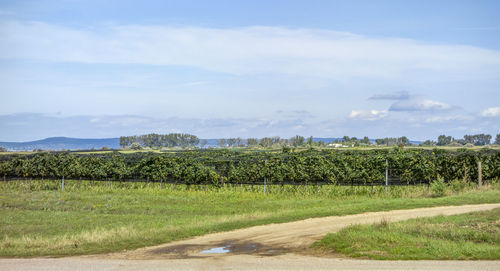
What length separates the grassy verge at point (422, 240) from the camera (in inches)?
478

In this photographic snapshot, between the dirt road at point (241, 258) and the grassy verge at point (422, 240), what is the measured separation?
2.14 feet

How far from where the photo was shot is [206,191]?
33.7 meters

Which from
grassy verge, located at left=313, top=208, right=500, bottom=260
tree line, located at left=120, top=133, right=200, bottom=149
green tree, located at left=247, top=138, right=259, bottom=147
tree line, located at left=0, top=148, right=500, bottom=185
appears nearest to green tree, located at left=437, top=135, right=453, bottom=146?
green tree, located at left=247, top=138, right=259, bottom=147

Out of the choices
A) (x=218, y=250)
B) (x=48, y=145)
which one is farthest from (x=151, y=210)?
(x=48, y=145)

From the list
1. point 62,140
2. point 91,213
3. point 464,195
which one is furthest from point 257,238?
point 62,140

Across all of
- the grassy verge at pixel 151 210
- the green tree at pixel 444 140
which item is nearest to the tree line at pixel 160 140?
the green tree at pixel 444 140

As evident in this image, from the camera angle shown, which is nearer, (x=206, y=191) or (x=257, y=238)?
(x=257, y=238)

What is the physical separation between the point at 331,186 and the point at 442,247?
64.8ft

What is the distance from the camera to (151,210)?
2495 cm

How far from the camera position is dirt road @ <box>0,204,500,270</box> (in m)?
11.3

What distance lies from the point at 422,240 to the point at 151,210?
1494 centimetres

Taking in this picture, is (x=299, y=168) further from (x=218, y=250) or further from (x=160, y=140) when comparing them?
(x=160, y=140)

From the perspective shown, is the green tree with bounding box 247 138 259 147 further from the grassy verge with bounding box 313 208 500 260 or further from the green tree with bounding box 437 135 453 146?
the grassy verge with bounding box 313 208 500 260

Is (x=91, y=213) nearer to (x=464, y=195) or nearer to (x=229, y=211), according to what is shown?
(x=229, y=211)
